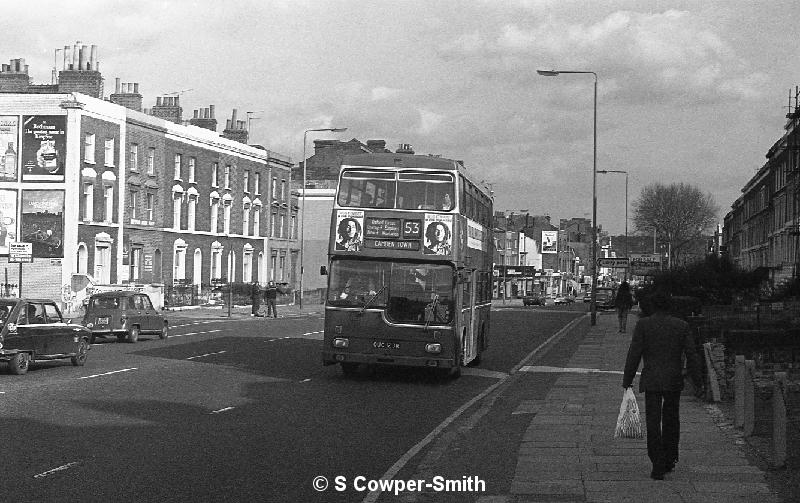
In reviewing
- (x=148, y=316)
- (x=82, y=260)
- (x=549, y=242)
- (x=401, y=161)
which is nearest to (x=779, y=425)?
(x=401, y=161)

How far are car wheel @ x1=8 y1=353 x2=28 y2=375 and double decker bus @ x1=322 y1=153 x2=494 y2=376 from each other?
239 inches

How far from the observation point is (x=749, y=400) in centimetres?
1266

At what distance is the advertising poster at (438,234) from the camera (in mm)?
20469

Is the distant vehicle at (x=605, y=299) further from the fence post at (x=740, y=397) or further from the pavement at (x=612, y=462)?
the fence post at (x=740, y=397)

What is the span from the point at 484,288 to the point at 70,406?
12951 mm

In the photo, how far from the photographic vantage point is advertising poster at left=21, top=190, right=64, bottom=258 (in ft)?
173

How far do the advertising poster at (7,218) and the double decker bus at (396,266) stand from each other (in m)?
37.1

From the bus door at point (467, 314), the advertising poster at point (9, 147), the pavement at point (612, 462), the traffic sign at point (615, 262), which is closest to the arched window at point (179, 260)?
the advertising poster at point (9, 147)

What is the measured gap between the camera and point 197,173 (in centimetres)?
6762

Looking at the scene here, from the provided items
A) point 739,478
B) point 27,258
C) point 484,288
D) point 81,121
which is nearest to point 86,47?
point 81,121

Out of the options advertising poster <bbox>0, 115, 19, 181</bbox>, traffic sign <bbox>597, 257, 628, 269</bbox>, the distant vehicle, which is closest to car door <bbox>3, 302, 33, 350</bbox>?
advertising poster <bbox>0, 115, 19, 181</bbox>

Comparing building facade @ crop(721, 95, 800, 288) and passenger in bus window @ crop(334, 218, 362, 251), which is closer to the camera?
passenger in bus window @ crop(334, 218, 362, 251)

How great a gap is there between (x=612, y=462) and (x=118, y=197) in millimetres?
50067

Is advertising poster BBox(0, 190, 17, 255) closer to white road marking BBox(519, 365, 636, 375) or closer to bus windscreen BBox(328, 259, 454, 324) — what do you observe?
white road marking BBox(519, 365, 636, 375)
